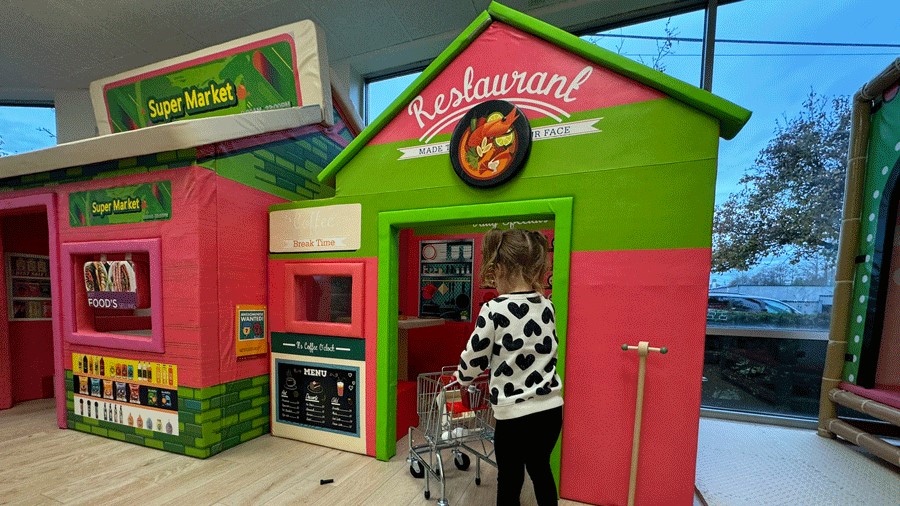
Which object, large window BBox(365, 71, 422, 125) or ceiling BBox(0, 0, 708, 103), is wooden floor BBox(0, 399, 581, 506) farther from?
large window BBox(365, 71, 422, 125)

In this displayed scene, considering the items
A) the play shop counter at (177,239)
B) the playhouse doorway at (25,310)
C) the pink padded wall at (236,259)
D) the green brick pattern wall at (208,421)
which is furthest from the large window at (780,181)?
the playhouse doorway at (25,310)

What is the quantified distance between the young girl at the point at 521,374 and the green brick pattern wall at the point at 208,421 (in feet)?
6.94

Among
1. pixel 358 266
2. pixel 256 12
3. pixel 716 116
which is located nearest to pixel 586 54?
pixel 716 116

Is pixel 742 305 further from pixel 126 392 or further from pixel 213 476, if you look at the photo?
pixel 126 392

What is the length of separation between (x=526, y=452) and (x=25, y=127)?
9.08 metres

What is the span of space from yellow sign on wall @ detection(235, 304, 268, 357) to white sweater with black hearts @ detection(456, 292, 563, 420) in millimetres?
2084

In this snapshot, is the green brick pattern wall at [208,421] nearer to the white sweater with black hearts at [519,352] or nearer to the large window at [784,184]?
the white sweater with black hearts at [519,352]

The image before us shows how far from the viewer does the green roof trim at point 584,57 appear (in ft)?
5.30

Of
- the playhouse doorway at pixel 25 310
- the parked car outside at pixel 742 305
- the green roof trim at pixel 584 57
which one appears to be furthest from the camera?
the playhouse doorway at pixel 25 310

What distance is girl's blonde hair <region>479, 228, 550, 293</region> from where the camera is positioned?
1.49 m

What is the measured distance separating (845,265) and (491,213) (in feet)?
10.9

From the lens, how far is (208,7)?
351cm

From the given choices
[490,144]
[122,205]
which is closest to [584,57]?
[490,144]

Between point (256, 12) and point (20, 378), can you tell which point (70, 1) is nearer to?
point (256, 12)
